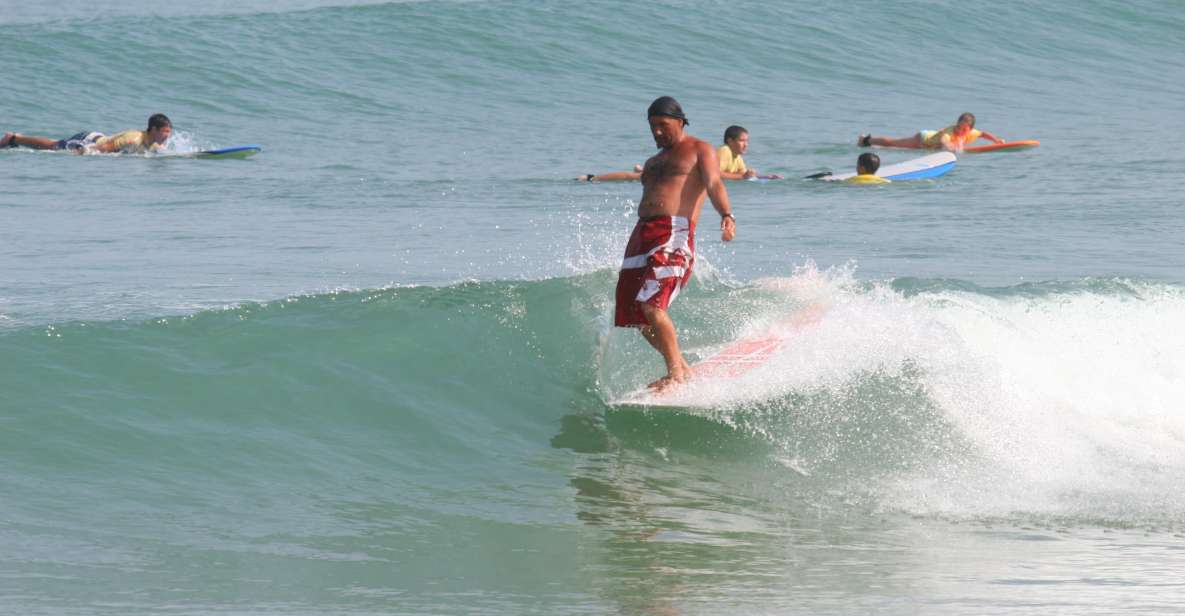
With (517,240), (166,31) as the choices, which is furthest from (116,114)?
(517,240)

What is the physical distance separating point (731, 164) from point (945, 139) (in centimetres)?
636

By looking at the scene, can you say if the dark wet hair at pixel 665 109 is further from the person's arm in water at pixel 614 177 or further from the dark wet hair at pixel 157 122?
the dark wet hair at pixel 157 122

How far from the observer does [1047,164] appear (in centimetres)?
2212

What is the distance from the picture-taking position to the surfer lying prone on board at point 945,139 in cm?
2353

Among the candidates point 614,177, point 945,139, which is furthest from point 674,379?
point 945,139

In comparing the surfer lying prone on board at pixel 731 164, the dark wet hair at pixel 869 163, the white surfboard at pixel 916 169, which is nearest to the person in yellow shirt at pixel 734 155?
the surfer lying prone on board at pixel 731 164

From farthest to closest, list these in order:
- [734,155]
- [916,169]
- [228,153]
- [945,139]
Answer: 1. [945,139]
2. [228,153]
3. [916,169]
4. [734,155]

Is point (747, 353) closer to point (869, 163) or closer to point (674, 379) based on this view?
point (674, 379)

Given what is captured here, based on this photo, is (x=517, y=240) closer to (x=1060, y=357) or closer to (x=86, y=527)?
(x=1060, y=357)

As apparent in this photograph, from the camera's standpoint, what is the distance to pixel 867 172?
1953 cm

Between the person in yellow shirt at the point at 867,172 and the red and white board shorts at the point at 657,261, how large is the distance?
12354 mm

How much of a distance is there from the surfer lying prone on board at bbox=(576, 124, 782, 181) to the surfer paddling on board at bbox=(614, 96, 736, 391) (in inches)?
370

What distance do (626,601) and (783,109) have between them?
25091 mm

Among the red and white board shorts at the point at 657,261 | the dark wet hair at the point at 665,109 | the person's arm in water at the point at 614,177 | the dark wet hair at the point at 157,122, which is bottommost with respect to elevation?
the dark wet hair at the point at 157,122
